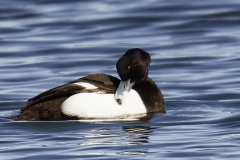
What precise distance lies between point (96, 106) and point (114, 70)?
4773 millimetres

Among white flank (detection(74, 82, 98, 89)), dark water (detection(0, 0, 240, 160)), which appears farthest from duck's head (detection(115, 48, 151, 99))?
dark water (detection(0, 0, 240, 160))

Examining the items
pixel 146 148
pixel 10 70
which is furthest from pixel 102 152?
pixel 10 70

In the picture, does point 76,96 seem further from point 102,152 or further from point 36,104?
point 102,152

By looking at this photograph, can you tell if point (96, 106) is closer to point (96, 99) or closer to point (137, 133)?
point (96, 99)

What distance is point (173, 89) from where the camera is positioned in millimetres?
14633

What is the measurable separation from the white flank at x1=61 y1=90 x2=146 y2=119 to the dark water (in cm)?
17

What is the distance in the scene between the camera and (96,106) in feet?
38.9

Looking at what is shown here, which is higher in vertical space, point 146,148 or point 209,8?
point 209,8

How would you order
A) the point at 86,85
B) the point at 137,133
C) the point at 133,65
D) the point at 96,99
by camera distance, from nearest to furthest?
the point at 137,133 < the point at 96,99 < the point at 86,85 < the point at 133,65

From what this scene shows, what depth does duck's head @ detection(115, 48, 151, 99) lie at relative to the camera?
39.7 ft

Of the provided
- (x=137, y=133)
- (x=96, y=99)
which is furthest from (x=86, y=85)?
(x=137, y=133)

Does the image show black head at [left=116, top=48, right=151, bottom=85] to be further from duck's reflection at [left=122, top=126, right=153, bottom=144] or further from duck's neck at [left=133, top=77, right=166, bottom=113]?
duck's reflection at [left=122, top=126, right=153, bottom=144]

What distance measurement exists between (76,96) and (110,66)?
523 cm

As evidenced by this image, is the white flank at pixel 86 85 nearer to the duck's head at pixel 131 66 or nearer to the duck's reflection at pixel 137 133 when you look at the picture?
the duck's head at pixel 131 66
